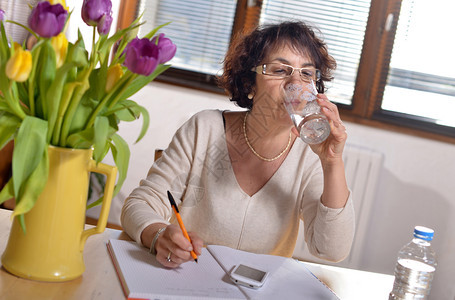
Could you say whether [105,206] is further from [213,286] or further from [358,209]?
[358,209]

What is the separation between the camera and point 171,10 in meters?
3.27

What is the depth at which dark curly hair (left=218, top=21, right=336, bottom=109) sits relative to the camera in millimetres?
1641

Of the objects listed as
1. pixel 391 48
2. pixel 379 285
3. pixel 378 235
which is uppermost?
pixel 391 48

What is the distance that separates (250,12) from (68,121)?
99.5 inches

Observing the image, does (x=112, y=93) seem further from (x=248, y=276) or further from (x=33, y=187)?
(x=248, y=276)

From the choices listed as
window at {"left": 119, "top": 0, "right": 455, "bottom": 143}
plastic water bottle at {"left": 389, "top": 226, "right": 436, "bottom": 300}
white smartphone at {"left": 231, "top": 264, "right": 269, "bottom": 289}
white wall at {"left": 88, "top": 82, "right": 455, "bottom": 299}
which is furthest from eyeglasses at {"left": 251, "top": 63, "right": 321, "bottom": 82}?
white wall at {"left": 88, "top": 82, "right": 455, "bottom": 299}

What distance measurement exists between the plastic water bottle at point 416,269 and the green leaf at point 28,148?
75 cm

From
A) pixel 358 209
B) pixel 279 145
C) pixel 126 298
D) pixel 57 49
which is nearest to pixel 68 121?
pixel 57 49

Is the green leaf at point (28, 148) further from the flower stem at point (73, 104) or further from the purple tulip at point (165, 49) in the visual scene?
the purple tulip at point (165, 49)

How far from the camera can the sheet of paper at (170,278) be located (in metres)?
0.89

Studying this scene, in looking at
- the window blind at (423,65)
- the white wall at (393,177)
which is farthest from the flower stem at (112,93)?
the window blind at (423,65)

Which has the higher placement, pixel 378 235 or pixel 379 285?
pixel 379 285

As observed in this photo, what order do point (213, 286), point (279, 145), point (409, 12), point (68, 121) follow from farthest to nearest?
point (409, 12) → point (279, 145) → point (213, 286) → point (68, 121)

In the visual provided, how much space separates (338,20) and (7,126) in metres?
2.63
